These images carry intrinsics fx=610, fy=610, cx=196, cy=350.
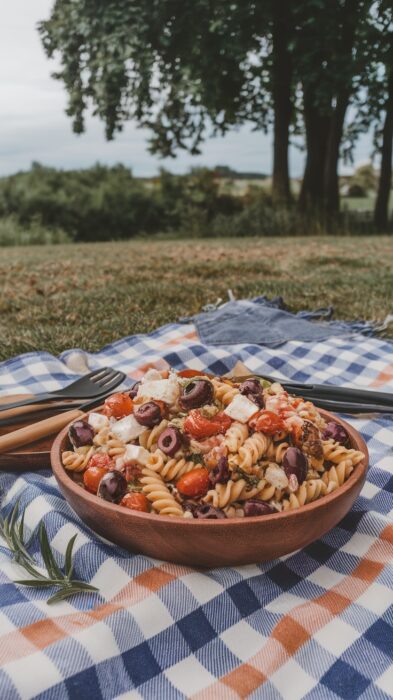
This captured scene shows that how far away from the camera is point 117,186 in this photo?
53.0 ft

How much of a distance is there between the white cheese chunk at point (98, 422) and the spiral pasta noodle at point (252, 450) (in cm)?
35

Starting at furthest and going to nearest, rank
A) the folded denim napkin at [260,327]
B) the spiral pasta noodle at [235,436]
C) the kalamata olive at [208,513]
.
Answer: the folded denim napkin at [260,327], the spiral pasta noodle at [235,436], the kalamata olive at [208,513]

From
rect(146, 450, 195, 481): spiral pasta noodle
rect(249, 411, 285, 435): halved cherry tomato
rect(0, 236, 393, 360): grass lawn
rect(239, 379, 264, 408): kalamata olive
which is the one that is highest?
rect(239, 379, 264, 408): kalamata olive

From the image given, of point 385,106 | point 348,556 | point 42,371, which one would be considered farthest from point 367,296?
point 385,106

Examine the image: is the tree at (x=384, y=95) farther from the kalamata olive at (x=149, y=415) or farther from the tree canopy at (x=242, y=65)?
the kalamata olive at (x=149, y=415)

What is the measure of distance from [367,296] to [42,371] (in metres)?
3.08

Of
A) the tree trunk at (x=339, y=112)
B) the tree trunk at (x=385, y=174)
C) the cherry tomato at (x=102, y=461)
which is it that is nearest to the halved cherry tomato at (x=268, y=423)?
the cherry tomato at (x=102, y=461)

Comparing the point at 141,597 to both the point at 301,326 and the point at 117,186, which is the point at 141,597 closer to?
the point at 301,326

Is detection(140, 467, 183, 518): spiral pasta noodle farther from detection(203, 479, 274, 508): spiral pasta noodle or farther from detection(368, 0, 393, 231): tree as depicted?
detection(368, 0, 393, 231): tree

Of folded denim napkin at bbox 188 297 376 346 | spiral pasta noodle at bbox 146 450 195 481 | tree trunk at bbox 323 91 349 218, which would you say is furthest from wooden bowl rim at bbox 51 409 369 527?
tree trunk at bbox 323 91 349 218

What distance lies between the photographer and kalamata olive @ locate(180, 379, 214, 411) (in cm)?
136

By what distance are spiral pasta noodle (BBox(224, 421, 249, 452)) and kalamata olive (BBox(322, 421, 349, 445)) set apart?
10.0 inches

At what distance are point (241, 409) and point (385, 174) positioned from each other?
1547 centimetres

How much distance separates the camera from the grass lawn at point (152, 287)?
3750mm
